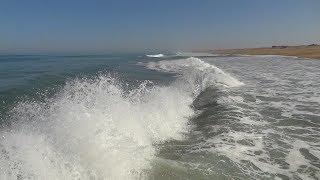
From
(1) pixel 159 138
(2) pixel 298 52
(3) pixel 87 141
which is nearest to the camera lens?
(3) pixel 87 141

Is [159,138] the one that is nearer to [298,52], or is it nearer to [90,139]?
[90,139]

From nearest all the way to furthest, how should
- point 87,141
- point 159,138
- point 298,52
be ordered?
point 87,141 → point 159,138 → point 298,52

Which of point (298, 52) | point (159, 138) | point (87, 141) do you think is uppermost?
point (87, 141)

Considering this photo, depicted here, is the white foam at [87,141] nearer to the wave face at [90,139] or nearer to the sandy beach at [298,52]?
the wave face at [90,139]

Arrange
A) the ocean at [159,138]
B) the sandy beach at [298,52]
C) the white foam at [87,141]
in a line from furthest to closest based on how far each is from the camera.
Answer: the sandy beach at [298,52] < the ocean at [159,138] < the white foam at [87,141]

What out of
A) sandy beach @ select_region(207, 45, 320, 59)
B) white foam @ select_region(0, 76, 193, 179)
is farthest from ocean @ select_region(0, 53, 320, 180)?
sandy beach @ select_region(207, 45, 320, 59)

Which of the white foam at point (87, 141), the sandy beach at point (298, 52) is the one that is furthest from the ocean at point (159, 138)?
the sandy beach at point (298, 52)

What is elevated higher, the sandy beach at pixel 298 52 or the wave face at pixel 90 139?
the wave face at pixel 90 139

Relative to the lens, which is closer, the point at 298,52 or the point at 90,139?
the point at 90,139

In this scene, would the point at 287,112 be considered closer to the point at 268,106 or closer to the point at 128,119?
the point at 268,106

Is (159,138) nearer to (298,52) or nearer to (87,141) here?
(87,141)

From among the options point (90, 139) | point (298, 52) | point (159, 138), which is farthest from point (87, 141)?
point (298, 52)

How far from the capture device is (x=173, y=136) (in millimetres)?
8781

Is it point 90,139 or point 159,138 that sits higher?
point 90,139
